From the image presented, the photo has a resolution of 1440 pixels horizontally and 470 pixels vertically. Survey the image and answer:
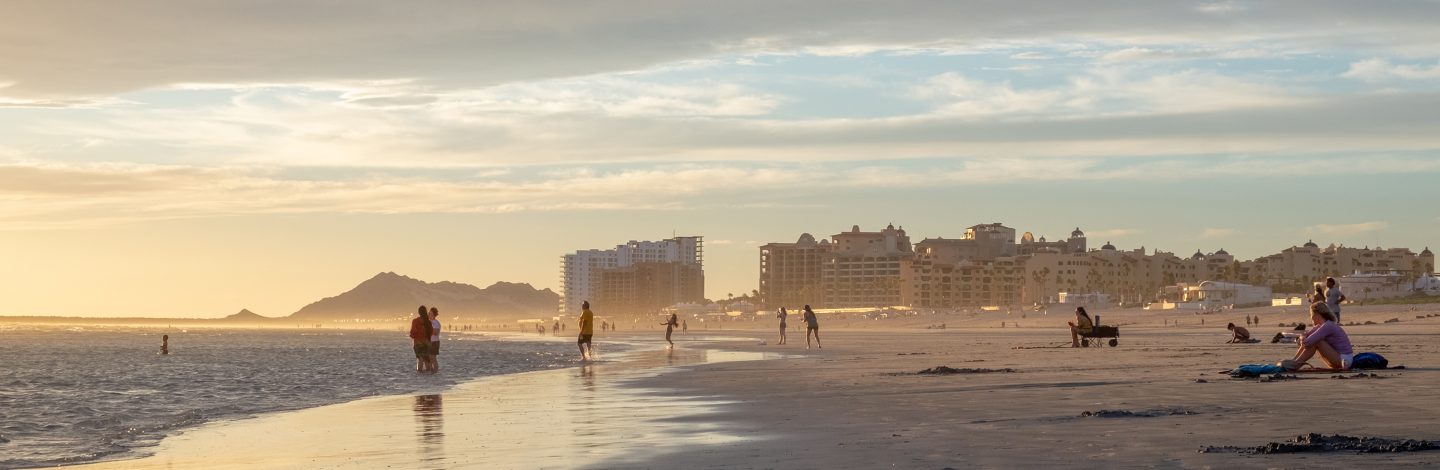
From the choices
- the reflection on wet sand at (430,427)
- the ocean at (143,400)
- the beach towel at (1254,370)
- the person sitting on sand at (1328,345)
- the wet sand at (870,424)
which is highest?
the person sitting on sand at (1328,345)

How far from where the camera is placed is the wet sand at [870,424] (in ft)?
32.8

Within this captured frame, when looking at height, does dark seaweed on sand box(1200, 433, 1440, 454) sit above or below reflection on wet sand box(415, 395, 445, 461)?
above

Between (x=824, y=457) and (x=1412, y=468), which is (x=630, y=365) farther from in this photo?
(x=1412, y=468)

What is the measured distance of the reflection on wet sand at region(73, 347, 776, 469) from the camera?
38.0ft

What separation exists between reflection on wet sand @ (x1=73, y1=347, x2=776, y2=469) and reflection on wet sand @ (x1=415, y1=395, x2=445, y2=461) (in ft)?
0.05

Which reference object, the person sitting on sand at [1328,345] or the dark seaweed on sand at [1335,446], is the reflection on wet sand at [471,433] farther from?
the person sitting on sand at [1328,345]

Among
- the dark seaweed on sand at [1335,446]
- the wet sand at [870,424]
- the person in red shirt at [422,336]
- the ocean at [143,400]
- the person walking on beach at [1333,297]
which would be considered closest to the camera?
the dark seaweed on sand at [1335,446]

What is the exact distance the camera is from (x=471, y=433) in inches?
552

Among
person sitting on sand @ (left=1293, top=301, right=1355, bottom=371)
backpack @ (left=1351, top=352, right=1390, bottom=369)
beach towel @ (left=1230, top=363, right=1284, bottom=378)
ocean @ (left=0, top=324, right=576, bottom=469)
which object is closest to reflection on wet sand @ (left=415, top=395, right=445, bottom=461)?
ocean @ (left=0, top=324, right=576, bottom=469)

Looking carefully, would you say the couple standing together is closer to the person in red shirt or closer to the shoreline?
the person in red shirt

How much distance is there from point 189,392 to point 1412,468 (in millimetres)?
21774

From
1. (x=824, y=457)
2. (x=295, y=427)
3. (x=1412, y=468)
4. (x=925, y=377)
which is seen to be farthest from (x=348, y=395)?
(x=1412, y=468)

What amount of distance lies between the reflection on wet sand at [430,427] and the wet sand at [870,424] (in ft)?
0.10

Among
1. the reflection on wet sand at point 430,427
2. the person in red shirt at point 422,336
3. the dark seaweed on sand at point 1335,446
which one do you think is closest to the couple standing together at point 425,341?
the person in red shirt at point 422,336
